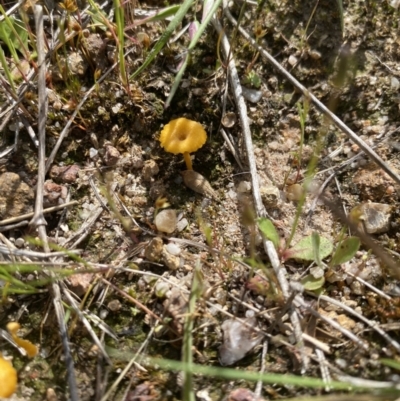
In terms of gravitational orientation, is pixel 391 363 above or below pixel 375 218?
below

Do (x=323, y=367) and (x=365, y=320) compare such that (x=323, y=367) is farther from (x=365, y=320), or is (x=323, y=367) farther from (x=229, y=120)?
(x=229, y=120)

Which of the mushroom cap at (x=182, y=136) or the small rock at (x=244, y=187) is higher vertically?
the mushroom cap at (x=182, y=136)

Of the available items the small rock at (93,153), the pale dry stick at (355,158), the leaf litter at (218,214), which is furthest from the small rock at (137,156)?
the pale dry stick at (355,158)

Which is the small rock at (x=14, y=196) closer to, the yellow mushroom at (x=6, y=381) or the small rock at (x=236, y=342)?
the yellow mushroom at (x=6, y=381)

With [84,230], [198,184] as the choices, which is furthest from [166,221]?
[84,230]

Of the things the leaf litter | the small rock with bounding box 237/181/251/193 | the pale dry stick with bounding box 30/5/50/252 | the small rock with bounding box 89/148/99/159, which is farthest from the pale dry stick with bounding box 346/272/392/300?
the pale dry stick with bounding box 30/5/50/252

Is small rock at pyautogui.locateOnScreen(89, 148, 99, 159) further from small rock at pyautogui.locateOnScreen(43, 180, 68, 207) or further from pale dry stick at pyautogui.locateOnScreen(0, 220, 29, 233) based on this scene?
pale dry stick at pyautogui.locateOnScreen(0, 220, 29, 233)
